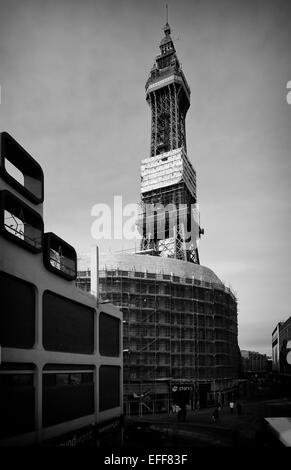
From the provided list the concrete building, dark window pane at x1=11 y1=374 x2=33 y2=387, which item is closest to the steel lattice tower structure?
the concrete building

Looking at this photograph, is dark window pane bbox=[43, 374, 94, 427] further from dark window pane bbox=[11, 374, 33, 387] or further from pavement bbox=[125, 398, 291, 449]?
pavement bbox=[125, 398, 291, 449]

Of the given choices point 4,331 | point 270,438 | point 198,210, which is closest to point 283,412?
Answer: point 270,438

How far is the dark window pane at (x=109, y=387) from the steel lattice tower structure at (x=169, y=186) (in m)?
51.1

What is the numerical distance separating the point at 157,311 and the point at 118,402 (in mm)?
18866

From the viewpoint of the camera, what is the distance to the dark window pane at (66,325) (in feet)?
83.5

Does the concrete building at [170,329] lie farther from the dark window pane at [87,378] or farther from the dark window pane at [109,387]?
the dark window pane at [87,378]

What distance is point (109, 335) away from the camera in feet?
125

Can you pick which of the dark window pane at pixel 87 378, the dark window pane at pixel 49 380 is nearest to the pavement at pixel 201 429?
the dark window pane at pixel 87 378

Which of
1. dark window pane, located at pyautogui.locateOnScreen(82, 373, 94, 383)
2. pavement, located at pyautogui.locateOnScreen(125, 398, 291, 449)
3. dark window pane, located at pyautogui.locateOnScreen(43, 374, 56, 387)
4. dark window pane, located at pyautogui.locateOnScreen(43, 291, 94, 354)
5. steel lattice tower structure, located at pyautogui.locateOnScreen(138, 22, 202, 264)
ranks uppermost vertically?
steel lattice tower structure, located at pyautogui.locateOnScreen(138, 22, 202, 264)

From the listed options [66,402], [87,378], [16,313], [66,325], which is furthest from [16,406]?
[87,378]

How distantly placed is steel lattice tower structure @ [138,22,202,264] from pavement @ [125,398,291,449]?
139 feet

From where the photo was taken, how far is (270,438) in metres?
23.4

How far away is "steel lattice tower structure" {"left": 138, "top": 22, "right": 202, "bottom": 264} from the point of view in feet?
313

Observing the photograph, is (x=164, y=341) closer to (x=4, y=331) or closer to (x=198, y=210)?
(x=4, y=331)
